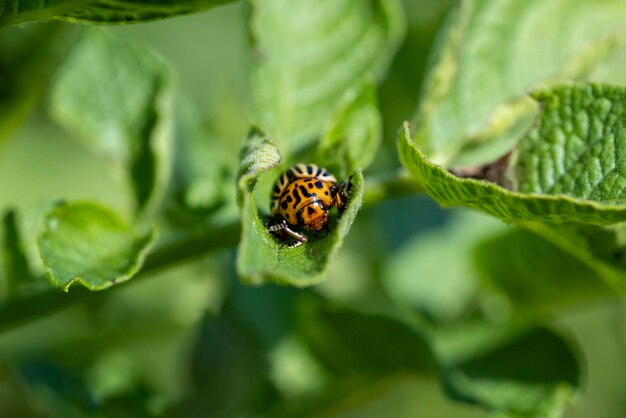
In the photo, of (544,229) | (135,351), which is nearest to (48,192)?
(135,351)

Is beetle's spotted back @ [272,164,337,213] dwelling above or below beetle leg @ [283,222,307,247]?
below

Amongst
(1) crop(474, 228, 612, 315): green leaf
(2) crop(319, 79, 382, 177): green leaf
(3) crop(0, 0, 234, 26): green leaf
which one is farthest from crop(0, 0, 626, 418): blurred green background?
(3) crop(0, 0, 234, 26): green leaf

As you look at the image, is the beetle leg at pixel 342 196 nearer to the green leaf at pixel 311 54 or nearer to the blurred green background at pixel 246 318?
the green leaf at pixel 311 54

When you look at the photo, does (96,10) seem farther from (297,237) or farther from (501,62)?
(501,62)

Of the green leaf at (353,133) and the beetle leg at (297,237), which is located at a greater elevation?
the beetle leg at (297,237)

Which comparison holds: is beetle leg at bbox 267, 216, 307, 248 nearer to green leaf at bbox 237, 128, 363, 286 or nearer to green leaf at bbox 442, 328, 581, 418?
green leaf at bbox 237, 128, 363, 286

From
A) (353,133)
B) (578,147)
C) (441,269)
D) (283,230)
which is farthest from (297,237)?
(441,269)

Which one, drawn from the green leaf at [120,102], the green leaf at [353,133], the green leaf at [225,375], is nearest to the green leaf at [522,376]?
the green leaf at [225,375]
